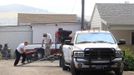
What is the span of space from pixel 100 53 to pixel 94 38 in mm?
1792

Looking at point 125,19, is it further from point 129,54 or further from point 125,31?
point 129,54

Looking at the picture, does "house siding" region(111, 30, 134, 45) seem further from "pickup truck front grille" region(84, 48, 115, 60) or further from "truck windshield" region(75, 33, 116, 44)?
"pickup truck front grille" region(84, 48, 115, 60)

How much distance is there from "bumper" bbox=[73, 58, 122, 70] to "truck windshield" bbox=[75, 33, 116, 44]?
145 cm

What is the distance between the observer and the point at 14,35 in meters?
44.3

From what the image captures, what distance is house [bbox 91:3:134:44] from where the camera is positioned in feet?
109

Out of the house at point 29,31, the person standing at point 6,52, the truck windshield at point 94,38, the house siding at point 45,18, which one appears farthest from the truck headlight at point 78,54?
the house siding at point 45,18

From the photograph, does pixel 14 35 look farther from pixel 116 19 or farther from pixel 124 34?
pixel 116 19

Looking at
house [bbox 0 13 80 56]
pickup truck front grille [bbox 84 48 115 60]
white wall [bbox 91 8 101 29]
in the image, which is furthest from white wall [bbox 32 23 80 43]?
pickup truck front grille [bbox 84 48 115 60]

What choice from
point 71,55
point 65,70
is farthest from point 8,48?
point 71,55

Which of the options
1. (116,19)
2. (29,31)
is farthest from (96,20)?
(29,31)

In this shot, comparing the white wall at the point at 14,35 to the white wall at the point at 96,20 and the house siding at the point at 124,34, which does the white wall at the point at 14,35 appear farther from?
the house siding at the point at 124,34

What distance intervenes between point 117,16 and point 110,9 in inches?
66.0

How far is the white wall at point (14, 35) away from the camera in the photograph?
144ft

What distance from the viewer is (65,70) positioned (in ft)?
69.5
